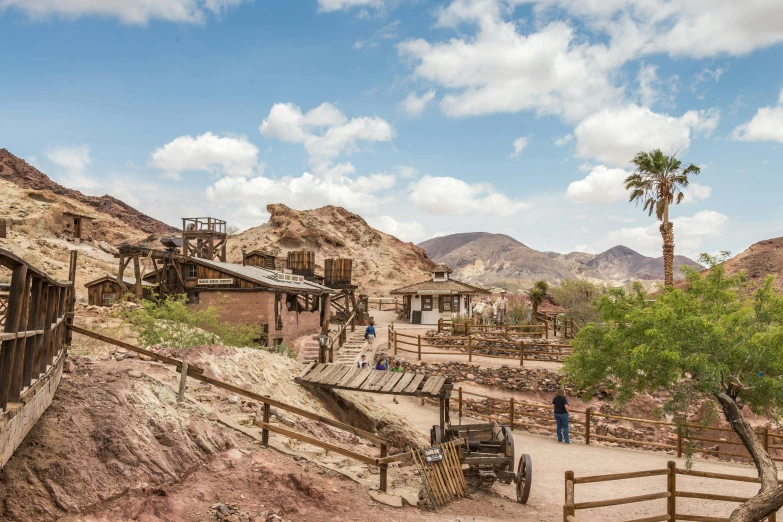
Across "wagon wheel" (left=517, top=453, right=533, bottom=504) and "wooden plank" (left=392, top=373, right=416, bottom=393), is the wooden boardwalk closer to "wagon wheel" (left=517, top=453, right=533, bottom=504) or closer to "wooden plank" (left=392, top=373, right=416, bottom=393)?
"wooden plank" (left=392, top=373, right=416, bottom=393)

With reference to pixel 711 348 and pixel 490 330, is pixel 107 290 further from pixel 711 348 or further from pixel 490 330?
pixel 711 348

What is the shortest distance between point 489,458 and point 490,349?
16755 millimetres

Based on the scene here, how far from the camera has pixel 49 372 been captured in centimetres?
809

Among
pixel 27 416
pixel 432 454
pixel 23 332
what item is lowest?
pixel 432 454

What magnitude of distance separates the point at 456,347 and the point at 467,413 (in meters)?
7.16

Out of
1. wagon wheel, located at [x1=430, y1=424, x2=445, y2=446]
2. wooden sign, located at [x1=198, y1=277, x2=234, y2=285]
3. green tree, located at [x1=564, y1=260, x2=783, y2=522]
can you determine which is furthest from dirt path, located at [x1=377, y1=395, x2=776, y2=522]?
wooden sign, located at [x1=198, y1=277, x2=234, y2=285]

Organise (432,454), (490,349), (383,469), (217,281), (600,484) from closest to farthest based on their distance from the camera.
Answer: (383,469), (432,454), (600,484), (490,349), (217,281)

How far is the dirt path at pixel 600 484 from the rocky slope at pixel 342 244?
56117 mm

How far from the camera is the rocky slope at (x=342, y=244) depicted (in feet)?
255

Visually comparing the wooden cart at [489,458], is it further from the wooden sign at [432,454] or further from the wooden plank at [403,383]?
the wooden plank at [403,383]

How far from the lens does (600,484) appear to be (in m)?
13.7

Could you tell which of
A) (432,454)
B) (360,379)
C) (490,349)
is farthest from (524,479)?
(490,349)

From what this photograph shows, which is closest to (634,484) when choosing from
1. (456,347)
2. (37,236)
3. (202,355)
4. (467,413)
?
(467,413)

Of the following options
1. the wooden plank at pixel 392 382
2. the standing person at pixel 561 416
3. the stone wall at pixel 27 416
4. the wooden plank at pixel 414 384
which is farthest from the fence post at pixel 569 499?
the standing person at pixel 561 416
